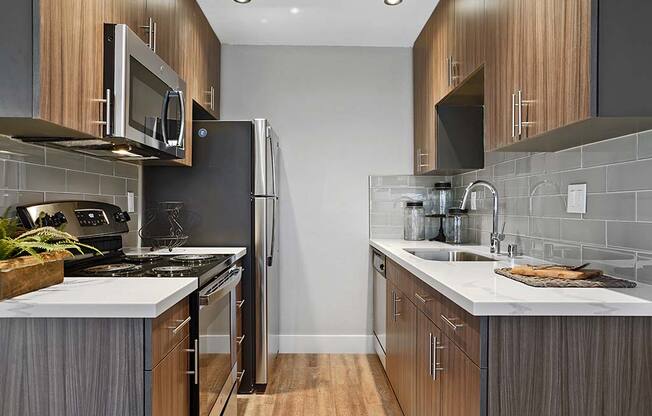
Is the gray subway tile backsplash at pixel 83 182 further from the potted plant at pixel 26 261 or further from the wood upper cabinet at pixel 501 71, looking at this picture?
the wood upper cabinet at pixel 501 71

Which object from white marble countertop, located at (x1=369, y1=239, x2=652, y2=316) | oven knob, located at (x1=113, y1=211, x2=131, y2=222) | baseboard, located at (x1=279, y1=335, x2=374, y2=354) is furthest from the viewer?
baseboard, located at (x1=279, y1=335, x2=374, y2=354)

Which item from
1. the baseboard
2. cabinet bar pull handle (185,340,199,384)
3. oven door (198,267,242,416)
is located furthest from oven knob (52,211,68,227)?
the baseboard

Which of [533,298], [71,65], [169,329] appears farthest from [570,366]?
[71,65]

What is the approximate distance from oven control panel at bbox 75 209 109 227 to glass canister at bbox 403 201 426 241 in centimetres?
219

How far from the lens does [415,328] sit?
2320 mm

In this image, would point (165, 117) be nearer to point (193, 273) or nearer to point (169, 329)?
point (193, 273)

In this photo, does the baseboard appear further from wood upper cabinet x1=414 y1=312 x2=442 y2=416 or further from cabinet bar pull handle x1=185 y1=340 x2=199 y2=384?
cabinet bar pull handle x1=185 y1=340 x2=199 y2=384

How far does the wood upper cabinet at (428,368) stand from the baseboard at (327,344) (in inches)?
66.5

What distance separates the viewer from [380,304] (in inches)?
140

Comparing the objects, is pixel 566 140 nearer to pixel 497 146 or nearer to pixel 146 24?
pixel 497 146

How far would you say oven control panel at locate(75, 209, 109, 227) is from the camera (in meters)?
2.20

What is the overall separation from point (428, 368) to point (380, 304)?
1510 millimetres

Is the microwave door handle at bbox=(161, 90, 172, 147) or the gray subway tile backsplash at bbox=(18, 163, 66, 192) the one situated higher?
the microwave door handle at bbox=(161, 90, 172, 147)

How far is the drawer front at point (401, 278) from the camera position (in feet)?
7.97
